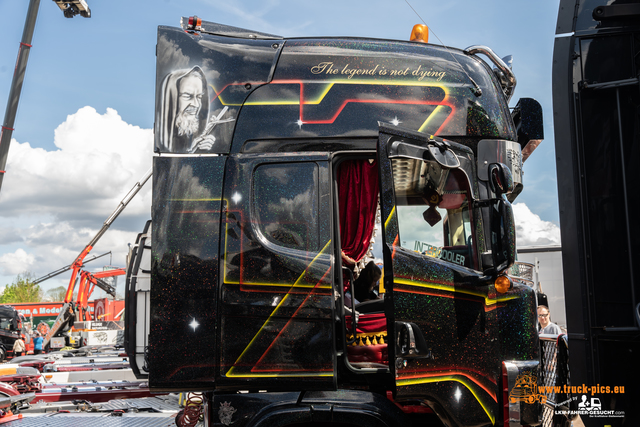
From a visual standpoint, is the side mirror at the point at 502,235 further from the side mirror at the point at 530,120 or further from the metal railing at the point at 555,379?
the side mirror at the point at 530,120

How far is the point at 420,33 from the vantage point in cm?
380

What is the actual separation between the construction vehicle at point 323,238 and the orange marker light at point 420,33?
0.46 metres

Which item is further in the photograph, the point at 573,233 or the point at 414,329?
the point at 573,233

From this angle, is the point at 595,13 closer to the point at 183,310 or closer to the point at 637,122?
the point at 637,122

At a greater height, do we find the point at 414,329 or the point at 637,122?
the point at 637,122

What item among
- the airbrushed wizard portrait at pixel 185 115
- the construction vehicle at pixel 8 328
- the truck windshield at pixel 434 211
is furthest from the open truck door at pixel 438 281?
the construction vehicle at pixel 8 328

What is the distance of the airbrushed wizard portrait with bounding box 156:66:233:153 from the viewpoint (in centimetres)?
318

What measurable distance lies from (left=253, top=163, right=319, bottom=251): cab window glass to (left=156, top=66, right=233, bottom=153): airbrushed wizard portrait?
0.45 meters

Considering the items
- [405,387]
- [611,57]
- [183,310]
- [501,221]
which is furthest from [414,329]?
[611,57]

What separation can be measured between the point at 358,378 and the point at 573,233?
5.43 feet

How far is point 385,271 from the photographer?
290cm

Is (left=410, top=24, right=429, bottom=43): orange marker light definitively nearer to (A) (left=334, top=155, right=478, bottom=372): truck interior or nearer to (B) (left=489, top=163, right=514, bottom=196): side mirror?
(A) (left=334, top=155, right=478, bottom=372): truck interior

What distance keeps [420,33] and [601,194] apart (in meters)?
1.80

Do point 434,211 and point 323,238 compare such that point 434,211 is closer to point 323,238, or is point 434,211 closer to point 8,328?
point 323,238
